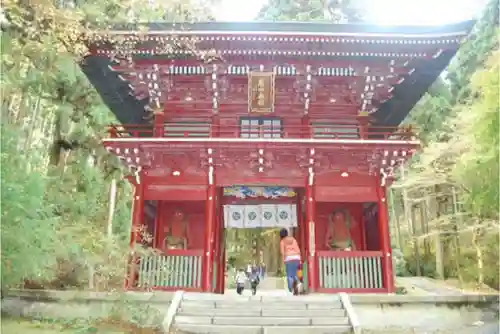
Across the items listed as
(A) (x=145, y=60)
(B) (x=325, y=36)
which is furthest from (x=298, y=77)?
(A) (x=145, y=60)

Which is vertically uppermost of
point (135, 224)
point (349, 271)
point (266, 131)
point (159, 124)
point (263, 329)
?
point (159, 124)

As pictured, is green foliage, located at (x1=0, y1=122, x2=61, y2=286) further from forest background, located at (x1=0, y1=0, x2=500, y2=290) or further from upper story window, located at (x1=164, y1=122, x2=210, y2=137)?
upper story window, located at (x1=164, y1=122, x2=210, y2=137)

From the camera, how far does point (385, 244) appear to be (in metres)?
10.8

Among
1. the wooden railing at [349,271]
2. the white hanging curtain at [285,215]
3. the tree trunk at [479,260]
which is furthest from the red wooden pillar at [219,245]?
the tree trunk at [479,260]

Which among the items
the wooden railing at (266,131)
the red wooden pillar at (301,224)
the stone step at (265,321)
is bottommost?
the stone step at (265,321)

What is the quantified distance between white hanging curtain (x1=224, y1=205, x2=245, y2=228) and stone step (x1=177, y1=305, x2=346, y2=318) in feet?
10.8

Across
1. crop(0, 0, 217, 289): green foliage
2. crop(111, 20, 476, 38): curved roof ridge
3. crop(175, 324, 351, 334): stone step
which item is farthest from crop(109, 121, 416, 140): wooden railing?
crop(175, 324, 351, 334): stone step

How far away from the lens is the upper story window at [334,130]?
39.4ft

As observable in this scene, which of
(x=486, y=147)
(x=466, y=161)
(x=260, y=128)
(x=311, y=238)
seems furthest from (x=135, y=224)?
(x=486, y=147)

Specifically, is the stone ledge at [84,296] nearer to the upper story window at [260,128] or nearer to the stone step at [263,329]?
the stone step at [263,329]

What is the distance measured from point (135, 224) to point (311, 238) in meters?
4.30

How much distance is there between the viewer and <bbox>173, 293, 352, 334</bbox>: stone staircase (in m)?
8.34

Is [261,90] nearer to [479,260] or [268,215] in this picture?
[268,215]

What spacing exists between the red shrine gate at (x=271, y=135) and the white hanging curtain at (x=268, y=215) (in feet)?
0.57
